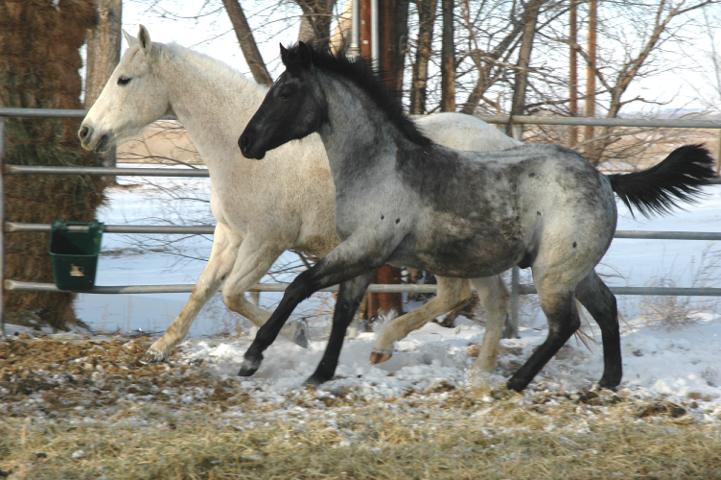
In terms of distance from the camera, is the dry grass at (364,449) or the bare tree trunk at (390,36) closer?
the dry grass at (364,449)

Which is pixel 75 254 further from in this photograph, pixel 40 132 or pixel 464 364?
pixel 464 364

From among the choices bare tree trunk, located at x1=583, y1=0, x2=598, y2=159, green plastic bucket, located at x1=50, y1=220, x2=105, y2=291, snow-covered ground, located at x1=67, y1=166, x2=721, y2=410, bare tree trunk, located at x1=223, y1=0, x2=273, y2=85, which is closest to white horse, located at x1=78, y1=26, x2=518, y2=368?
snow-covered ground, located at x1=67, y1=166, x2=721, y2=410

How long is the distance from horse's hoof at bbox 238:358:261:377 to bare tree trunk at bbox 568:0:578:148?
12.1 ft

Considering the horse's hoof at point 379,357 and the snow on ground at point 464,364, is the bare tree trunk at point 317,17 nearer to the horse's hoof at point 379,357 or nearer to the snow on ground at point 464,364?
the snow on ground at point 464,364

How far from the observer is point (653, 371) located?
5.70 m

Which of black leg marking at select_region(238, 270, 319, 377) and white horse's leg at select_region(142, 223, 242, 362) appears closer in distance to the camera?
black leg marking at select_region(238, 270, 319, 377)

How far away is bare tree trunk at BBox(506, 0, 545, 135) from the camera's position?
7707 mm

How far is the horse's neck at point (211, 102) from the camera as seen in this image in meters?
5.69

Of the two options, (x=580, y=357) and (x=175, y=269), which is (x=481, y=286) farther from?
(x=175, y=269)

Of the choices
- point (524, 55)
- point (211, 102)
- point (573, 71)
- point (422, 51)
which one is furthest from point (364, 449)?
point (573, 71)

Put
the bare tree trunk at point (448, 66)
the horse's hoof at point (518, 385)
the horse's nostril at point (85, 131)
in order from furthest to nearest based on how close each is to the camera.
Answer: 1. the bare tree trunk at point (448, 66)
2. the horse's nostril at point (85, 131)
3. the horse's hoof at point (518, 385)

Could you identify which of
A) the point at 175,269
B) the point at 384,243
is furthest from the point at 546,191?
the point at 175,269

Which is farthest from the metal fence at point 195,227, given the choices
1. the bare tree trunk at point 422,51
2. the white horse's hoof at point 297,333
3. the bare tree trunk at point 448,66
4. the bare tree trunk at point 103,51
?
the bare tree trunk at point 103,51

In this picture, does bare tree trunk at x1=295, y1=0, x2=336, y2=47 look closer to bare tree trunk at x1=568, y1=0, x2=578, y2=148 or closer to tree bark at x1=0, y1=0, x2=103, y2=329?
tree bark at x1=0, y1=0, x2=103, y2=329
